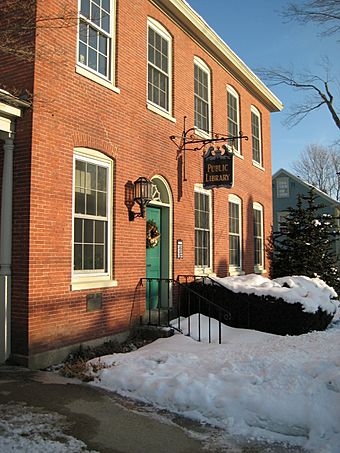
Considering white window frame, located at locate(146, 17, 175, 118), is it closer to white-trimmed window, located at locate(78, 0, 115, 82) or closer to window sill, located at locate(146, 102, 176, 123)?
window sill, located at locate(146, 102, 176, 123)

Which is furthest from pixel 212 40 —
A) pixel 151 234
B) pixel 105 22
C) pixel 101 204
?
pixel 101 204

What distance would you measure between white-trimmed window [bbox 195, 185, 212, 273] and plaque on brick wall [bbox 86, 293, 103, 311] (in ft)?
13.4

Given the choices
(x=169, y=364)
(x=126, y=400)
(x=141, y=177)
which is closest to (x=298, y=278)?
(x=141, y=177)

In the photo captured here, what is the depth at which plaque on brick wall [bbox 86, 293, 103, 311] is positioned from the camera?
7.56 m

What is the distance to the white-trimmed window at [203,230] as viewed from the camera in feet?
38.1

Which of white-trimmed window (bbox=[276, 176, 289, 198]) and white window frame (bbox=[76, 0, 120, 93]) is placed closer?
white window frame (bbox=[76, 0, 120, 93])

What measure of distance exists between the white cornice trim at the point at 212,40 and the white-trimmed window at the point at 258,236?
13.7 ft

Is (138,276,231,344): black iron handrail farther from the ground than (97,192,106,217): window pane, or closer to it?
closer to it

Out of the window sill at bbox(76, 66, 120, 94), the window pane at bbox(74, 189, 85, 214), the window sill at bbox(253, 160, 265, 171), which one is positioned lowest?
the window pane at bbox(74, 189, 85, 214)

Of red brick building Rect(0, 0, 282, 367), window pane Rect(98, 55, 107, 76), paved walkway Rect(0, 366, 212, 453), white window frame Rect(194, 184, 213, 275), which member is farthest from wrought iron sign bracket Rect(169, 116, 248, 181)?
paved walkway Rect(0, 366, 212, 453)

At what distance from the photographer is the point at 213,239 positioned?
484 inches

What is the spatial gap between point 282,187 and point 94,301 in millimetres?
27295

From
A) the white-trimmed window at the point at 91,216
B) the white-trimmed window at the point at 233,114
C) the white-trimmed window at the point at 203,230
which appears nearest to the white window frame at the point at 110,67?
the white-trimmed window at the point at 91,216

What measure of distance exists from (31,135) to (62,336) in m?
3.10
